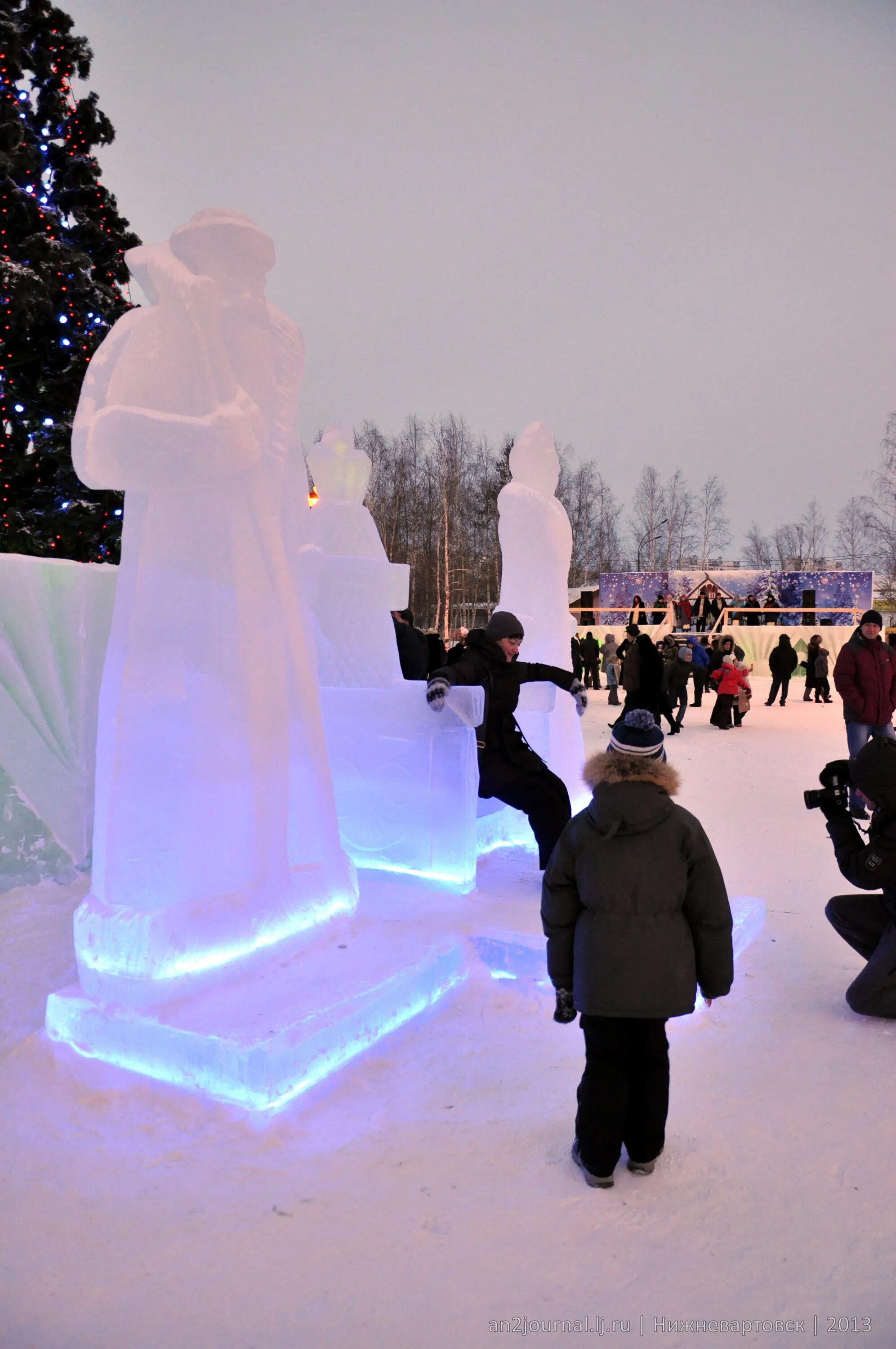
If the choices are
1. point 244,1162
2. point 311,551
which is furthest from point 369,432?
point 244,1162

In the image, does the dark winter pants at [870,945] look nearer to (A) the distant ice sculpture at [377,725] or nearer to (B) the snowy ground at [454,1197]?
(B) the snowy ground at [454,1197]

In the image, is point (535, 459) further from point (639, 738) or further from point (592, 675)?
point (592, 675)

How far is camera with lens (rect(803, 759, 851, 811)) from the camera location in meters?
3.59

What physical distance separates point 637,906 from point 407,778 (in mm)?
2490

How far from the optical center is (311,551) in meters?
4.67

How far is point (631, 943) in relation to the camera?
96.5 inches

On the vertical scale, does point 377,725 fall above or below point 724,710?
above

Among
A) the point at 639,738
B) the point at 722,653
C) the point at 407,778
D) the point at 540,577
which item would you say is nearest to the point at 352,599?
the point at 407,778

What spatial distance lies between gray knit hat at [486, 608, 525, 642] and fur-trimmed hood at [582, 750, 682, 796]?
2.42 m

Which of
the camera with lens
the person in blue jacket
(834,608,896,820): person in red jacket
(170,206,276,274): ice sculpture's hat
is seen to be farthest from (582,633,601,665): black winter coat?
(170,206,276,274): ice sculpture's hat

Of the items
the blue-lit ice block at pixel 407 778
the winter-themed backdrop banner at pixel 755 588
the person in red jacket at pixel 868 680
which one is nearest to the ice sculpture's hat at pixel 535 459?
the blue-lit ice block at pixel 407 778

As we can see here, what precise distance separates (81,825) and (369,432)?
2661 cm

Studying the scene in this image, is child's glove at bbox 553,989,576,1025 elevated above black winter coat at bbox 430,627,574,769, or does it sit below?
below

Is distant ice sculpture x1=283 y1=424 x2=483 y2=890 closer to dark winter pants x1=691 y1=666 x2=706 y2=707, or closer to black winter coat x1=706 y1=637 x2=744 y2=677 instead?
black winter coat x1=706 y1=637 x2=744 y2=677
